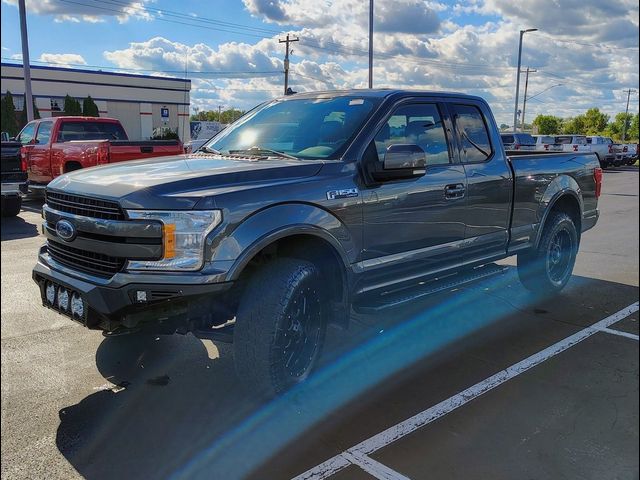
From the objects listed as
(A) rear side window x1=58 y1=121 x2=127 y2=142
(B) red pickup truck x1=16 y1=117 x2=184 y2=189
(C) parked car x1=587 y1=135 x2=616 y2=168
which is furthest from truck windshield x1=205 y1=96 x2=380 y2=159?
(C) parked car x1=587 y1=135 x2=616 y2=168

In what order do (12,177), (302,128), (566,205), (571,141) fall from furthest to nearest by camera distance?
(571,141) < (12,177) < (566,205) < (302,128)

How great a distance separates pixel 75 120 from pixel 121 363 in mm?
11248

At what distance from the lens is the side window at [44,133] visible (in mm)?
13802

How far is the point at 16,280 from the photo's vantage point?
21.6 ft

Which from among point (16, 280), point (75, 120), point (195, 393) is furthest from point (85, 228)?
point (75, 120)

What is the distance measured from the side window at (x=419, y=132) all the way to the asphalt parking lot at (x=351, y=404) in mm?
1636

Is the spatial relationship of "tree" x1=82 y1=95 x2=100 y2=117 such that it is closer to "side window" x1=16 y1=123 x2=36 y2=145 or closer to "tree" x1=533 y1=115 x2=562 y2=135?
"side window" x1=16 y1=123 x2=36 y2=145

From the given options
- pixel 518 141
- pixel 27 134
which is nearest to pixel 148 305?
pixel 27 134

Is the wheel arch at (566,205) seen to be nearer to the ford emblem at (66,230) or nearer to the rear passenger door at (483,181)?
the rear passenger door at (483,181)

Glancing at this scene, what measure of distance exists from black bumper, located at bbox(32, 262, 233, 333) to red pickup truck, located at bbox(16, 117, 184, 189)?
848 cm

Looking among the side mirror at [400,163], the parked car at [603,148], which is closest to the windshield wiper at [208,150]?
the side mirror at [400,163]

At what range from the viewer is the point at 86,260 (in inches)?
141

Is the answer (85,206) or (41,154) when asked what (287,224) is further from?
(41,154)

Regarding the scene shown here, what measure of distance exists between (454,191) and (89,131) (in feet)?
39.2
